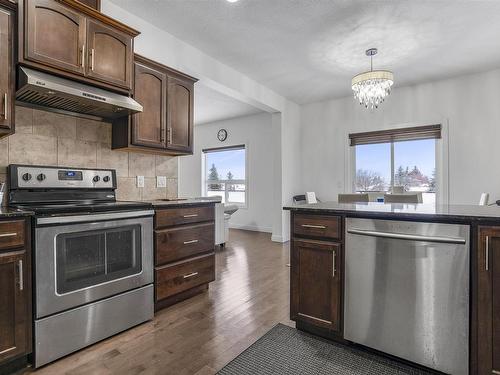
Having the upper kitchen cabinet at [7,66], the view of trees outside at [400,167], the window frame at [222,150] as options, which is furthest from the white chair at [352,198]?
the window frame at [222,150]

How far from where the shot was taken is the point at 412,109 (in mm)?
4863

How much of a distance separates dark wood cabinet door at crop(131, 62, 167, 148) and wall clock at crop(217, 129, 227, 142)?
4449 mm

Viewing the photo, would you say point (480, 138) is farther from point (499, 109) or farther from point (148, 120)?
point (148, 120)

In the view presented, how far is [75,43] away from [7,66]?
1.54 ft

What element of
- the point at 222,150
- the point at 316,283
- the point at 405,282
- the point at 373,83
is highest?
the point at 373,83

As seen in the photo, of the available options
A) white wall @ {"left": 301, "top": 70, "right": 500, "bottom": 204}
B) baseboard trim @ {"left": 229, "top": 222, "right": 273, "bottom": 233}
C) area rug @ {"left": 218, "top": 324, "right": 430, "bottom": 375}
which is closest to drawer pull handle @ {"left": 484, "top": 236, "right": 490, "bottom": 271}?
area rug @ {"left": 218, "top": 324, "right": 430, "bottom": 375}

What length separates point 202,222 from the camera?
8.89 ft

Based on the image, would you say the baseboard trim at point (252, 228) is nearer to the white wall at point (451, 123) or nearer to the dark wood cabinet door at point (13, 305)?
the white wall at point (451, 123)

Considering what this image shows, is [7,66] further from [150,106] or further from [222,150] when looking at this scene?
[222,150]

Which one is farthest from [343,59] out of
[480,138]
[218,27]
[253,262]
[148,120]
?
[253,262]

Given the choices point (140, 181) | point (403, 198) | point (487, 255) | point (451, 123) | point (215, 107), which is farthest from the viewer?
point (215, 107)

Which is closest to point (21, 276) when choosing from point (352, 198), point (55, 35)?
point (55, 35)

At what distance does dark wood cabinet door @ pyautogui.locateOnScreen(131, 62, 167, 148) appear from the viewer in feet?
8.40

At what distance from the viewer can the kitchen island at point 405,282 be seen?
1.42 meters
